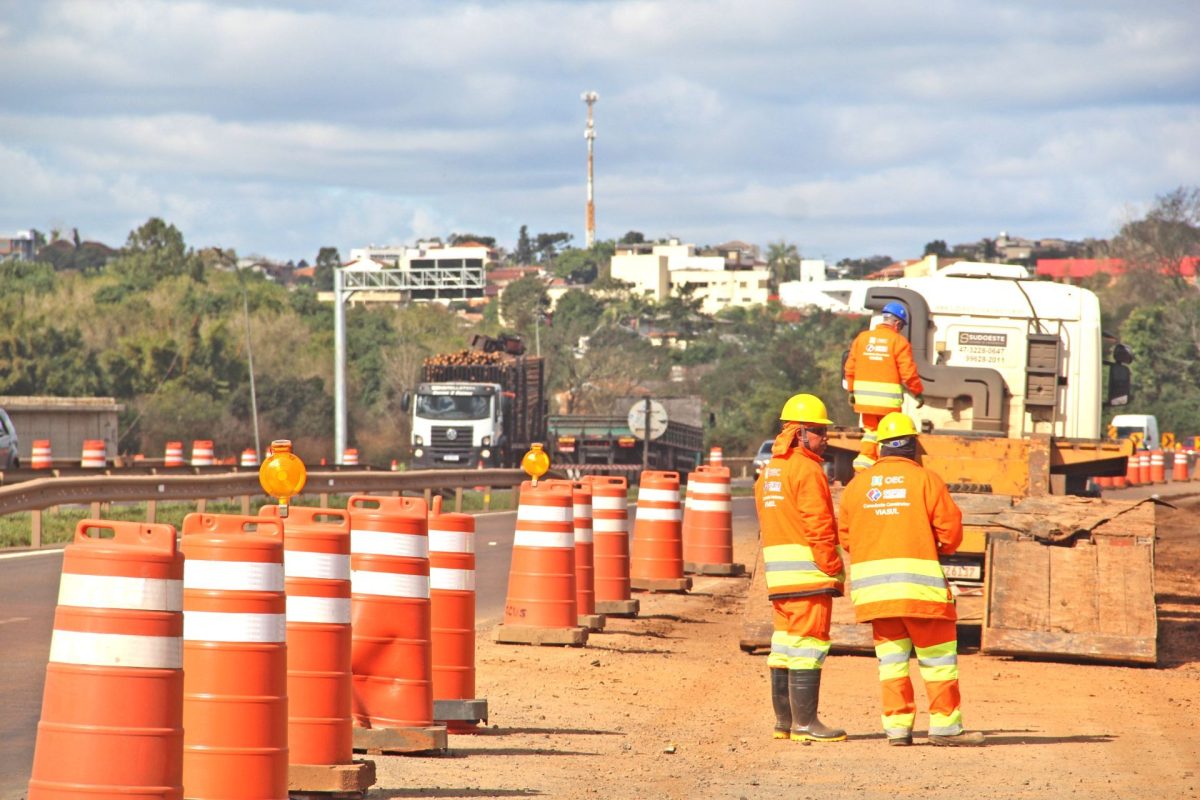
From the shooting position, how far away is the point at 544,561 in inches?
507

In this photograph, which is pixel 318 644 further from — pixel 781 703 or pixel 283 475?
pixel 781 703

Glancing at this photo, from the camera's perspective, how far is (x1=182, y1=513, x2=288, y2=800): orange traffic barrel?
6.44 m

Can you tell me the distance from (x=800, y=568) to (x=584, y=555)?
4738 mm

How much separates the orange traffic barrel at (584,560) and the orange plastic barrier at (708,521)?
17.8 feet

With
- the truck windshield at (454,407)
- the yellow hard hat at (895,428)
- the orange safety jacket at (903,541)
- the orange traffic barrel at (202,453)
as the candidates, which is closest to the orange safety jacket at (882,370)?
the yellow hard hat at (895,428)

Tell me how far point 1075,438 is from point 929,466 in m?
1.89

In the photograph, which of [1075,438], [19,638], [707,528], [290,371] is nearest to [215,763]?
[19,638]

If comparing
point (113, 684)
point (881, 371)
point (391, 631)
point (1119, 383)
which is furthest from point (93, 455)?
point (113, 684)

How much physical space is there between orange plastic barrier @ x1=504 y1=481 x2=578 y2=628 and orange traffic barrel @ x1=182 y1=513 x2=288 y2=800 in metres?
6.29

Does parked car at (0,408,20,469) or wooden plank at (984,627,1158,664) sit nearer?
wooden plank at (984,627,1158,664)

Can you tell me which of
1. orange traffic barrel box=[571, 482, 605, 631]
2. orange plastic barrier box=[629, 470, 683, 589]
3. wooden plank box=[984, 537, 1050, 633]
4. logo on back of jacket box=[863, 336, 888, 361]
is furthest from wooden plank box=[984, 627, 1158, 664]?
orange plastic barrier box=[629, 470, 683, 589]

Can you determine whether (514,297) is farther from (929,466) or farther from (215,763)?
(215,763)

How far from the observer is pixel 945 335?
16781 mm

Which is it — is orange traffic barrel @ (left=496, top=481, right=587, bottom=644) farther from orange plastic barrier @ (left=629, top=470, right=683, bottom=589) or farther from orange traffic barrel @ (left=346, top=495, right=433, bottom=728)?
orange traffic barrel @ (left=346, top=495, right=433, bottom=728)
